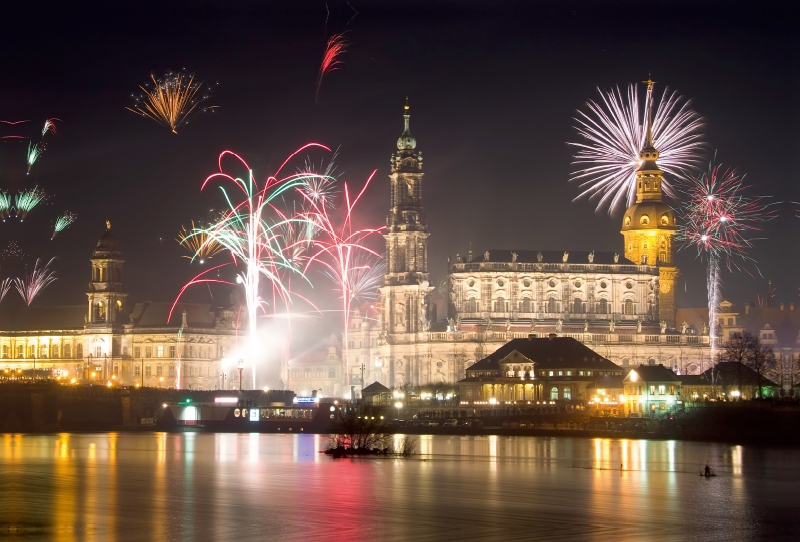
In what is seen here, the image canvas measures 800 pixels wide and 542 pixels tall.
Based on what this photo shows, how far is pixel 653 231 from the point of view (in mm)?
158125

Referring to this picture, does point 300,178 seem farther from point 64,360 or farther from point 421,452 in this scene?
point 64,360

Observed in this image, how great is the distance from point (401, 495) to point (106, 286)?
4569 inches

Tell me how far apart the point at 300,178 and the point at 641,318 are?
2643 inches

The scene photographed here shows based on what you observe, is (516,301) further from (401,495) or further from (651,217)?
(401,495)

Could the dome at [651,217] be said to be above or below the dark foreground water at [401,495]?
above

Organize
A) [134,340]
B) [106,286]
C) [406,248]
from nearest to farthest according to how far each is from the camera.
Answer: [406,248], [106,286], [134,340]

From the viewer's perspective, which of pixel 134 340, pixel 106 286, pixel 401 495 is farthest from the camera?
pixel 134 340

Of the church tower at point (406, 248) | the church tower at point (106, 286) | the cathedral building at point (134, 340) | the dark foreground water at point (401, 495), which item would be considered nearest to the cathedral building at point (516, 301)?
the church tower at point (406, 248)

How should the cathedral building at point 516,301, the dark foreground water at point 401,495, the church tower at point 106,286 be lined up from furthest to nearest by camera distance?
1. the church tower at point 106,286
2. the cathedral building at point 516,301
3. the dark foreground water at point 401,495

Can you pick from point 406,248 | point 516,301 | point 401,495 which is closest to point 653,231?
point 516,301

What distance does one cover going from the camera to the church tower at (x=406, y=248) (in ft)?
486

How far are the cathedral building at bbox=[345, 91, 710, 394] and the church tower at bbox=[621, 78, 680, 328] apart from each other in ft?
0.36

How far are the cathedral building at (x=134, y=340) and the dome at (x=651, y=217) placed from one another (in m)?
46.2

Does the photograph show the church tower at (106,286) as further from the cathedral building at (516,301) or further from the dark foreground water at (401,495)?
the dark foreground water at (401,495)
